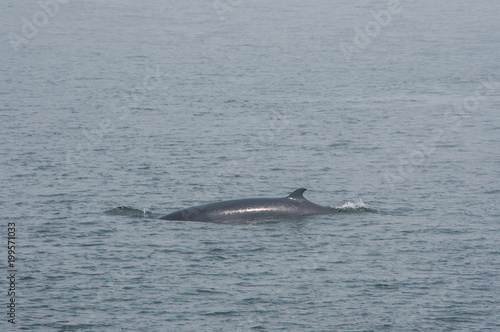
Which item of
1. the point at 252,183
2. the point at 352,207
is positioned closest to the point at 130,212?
the point at 252,183

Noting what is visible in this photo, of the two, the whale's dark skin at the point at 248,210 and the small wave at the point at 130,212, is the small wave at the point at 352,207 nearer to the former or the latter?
the whale's dark skin at the point at 248,210

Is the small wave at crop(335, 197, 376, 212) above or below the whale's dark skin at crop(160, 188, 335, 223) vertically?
below

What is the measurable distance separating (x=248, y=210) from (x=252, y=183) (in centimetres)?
697

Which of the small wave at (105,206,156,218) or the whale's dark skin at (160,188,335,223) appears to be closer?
the whale's dark skin at (160,188,335,223)

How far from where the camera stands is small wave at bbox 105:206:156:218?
3409cm

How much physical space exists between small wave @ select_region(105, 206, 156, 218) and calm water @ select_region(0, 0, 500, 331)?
0.12 meters

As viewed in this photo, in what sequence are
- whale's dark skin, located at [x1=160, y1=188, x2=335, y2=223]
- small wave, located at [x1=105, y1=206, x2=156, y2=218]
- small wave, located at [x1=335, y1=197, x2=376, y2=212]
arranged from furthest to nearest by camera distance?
small wave, located at [x1=335, y1=197, x2=376, y2=212]
small wave, located at [x1=105, y1=206, x2=156, y2=218]
whale's dark skin, located at [x1=160, y1=188, x2=335, y2=223]

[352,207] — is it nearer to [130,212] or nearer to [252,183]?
[252,183]

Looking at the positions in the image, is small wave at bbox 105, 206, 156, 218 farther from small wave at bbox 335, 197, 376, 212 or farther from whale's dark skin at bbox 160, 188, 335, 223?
small wave at bbox 335, 197, 376, 212

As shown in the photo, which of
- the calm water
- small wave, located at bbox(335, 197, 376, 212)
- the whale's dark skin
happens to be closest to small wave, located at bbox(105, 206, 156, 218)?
the calm water

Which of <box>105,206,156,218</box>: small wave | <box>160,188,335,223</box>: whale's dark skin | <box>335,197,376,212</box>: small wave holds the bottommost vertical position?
<box>335,197,376,212</box>: small wave

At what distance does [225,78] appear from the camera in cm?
7419

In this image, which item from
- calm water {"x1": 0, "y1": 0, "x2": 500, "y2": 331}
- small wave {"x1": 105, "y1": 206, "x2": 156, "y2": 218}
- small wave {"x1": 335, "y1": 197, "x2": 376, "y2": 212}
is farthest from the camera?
small wave {"x1": 335, "y1": 197, "x2": 376, "y2": 212}

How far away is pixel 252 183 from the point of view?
39.6 meters
